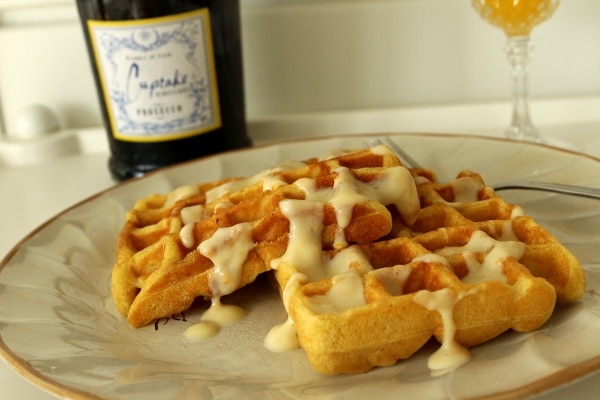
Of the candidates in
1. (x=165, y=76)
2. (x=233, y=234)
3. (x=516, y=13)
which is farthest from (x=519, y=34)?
(x=233, y=234)

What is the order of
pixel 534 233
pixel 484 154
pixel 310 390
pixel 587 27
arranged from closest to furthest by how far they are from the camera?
1. pixel 310 390
2. pixel 534 233
3. pixel 484 154
4. pixel 587 27

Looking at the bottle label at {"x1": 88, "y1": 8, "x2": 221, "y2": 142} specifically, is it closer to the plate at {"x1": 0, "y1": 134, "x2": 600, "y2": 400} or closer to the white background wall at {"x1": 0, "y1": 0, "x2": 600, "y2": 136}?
the plate at {"x1": 0, "y1": 134, "x2": 600, "y2": 400}

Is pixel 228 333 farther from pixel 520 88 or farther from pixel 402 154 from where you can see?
pixel 520 88

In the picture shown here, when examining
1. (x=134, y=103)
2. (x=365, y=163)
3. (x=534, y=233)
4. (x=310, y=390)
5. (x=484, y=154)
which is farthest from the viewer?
(x=134, y=103)

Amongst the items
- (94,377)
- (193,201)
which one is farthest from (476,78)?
(94,377)

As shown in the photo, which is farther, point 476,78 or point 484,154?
point 476,78

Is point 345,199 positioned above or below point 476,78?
above

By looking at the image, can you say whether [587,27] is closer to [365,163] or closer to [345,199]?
[365,163]

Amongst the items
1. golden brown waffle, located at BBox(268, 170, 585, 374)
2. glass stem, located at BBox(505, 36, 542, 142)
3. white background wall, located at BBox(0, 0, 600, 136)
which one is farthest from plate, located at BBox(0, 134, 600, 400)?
white background wall, located at BBox(0, 0, 600, 136)
